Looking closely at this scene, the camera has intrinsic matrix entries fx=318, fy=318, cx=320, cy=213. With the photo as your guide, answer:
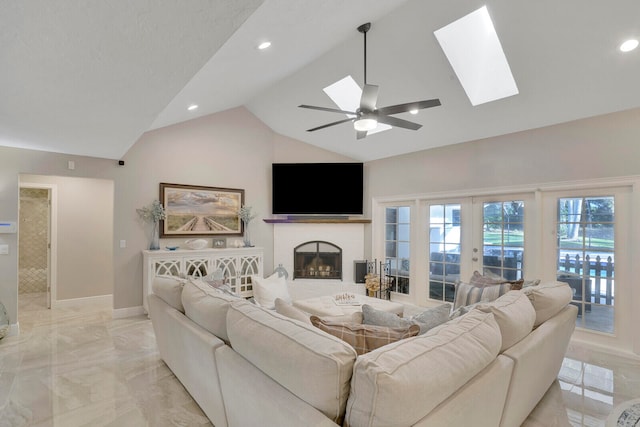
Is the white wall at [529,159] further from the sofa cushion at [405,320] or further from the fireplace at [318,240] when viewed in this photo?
the sofa cushion at [405,320]

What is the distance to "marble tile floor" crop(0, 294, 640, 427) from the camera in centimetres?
221

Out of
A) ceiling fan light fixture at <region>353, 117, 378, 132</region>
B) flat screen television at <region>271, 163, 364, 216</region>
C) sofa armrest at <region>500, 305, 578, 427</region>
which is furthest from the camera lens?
flat screen television at <region>271, 163, 364, 216</region>

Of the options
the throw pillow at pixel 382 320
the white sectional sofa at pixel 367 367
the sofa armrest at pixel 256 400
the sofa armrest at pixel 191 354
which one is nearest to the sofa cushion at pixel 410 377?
the white sectional sofa at pixel 367 367

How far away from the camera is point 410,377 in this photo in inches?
41.9

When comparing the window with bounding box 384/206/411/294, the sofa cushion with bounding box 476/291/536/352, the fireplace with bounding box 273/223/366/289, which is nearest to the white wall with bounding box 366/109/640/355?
the window with bounding box 384/206/411/294

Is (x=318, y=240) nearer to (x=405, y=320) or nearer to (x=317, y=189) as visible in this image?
(x=317, y=189)

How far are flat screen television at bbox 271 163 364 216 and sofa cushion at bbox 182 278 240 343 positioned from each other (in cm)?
350

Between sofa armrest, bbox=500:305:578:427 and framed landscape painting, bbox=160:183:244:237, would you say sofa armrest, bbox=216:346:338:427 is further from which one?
framed landscape painting, bbox=160:183:244:237

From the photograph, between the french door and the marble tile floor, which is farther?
the french door

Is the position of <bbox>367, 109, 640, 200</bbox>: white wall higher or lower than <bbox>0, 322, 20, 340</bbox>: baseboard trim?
higher

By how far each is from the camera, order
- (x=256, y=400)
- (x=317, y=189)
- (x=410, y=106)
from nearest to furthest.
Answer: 1. (x=256, y=400)
2. (x=410, y=106)
3. (x=317, y=189)

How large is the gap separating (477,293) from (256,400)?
2403mm

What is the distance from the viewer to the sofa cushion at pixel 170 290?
8.42 ft

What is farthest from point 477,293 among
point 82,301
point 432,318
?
point 82,301
